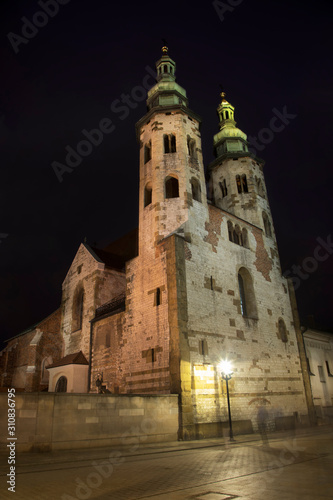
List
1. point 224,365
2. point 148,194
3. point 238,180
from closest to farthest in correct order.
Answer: point 224,365 < point 148,194 < point 238,180

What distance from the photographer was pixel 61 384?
23.5 metres

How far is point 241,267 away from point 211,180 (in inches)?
475

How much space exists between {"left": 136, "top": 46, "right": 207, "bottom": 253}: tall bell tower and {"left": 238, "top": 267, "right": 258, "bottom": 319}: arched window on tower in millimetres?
5495

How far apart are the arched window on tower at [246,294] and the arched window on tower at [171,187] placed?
6868 mm

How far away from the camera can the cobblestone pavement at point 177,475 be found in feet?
19.2

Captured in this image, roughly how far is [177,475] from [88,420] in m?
5.83

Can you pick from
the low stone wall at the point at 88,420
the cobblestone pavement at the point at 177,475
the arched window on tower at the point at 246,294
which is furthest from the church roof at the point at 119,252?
the cobblestone pavement at the point at 177,475

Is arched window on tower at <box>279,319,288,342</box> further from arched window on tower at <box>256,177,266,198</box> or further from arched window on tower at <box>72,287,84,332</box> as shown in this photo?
arched window on tower at <box>72,287,84,332</box>

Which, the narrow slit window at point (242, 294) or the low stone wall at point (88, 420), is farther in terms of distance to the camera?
the narrow slit window at point (242, 294)

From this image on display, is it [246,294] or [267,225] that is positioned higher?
[267,225]

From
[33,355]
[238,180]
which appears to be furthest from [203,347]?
[238,180]

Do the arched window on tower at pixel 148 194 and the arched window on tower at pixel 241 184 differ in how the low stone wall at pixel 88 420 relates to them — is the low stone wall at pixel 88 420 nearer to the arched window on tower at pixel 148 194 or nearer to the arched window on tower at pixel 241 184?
the arched window on tower at pixel 148 194

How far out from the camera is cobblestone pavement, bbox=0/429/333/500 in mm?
5844

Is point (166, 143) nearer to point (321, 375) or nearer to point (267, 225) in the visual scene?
point (267, 225)
